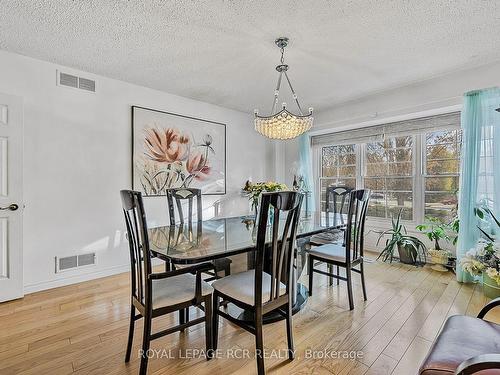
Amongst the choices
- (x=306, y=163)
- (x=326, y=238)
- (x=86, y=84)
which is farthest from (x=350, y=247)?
(x=86, y=84)

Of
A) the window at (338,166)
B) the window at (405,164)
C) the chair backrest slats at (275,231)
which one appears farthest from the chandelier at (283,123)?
the window at (338,166)

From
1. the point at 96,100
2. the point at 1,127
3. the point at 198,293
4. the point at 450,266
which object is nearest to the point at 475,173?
the point at 450,266

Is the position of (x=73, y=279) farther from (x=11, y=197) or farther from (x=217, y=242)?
(x=217, y=242)

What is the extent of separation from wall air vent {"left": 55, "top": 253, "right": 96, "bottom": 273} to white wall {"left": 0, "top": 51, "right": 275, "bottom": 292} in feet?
0.19

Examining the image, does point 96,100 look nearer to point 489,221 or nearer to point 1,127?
point 1,127

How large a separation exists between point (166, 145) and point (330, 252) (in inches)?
102

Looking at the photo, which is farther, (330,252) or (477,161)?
(477,161)

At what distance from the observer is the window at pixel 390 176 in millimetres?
3994

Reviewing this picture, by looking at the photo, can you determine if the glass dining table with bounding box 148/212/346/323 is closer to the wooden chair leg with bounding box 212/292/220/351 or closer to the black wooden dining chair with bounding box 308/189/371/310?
the black wooden dining chair with bounding box 308/189/371/310

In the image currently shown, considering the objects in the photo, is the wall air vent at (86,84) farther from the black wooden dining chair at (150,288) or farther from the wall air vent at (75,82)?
the black wooden dining chair at (150,288)

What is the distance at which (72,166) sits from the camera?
3.01 metres

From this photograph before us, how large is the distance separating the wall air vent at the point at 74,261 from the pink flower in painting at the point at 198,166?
1.69 metres

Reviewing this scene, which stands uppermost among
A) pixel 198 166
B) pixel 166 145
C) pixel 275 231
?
pixel 166 145

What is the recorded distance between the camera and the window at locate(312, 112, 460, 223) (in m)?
3.62
